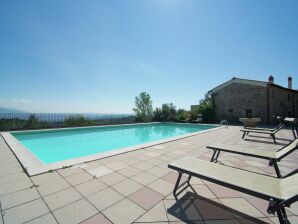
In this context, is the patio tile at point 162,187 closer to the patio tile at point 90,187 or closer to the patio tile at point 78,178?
the patio tile at point 90,187

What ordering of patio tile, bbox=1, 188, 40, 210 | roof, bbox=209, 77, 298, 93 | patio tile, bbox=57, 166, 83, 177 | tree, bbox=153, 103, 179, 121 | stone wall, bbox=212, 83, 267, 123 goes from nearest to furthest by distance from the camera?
patio tile, bbox=1, 188, 40, 210, patio tile, bbox=57, 166, 83, 177, roof, bbox=209, 77, 298, 93, stone wall, bbox=212, 83, 267, 123, tree, bbox=153, 103, 179, 121

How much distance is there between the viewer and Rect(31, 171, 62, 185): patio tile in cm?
295

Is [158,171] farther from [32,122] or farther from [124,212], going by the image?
[32,122]

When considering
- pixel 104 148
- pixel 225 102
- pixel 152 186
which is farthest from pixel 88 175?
pixel 225 102

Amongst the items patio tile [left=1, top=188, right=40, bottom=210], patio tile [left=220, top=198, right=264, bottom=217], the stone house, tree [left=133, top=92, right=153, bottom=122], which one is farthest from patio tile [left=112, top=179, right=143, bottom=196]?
tree [left=133, top=92, right=153, bottom=122]

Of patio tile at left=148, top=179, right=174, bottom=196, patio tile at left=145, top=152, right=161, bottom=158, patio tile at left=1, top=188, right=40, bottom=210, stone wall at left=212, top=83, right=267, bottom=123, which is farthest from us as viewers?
stone wall at left=212, top=83, right=267, bottom=123

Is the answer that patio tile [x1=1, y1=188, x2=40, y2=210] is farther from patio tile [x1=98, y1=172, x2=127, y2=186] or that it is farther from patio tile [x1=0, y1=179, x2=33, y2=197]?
patio tile [x1=98, y1=172, x2=127, y2=186]

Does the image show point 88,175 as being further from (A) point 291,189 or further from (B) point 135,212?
(A) point 291,189

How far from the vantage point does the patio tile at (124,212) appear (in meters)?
1.95

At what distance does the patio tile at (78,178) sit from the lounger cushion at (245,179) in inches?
69.4

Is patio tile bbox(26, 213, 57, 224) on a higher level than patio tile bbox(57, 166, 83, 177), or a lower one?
lower

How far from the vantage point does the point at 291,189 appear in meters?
1.65

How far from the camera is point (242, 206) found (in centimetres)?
226

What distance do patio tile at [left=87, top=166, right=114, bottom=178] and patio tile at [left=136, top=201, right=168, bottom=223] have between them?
1.52m
